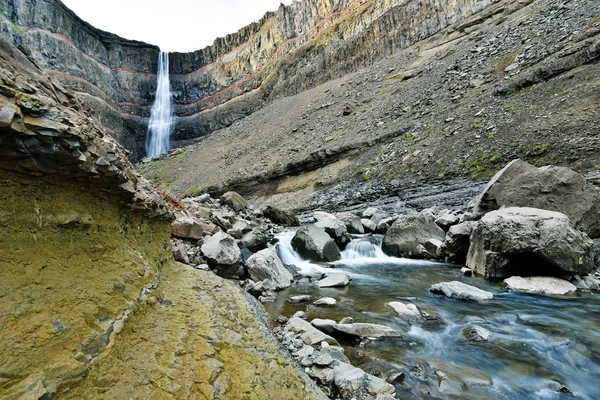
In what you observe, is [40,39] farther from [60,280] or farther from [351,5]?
[60,280]

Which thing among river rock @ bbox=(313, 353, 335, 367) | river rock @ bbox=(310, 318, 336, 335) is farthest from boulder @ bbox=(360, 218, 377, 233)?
river rock @ bbox=(313, 353, 335, 367)

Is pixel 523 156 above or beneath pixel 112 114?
beneath

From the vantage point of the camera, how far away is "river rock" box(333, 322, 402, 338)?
4.12m

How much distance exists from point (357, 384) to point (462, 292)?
12.2ft

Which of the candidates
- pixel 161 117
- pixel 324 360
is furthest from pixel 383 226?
pixel 161 117

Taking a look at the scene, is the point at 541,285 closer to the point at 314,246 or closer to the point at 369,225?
the point at 314,246

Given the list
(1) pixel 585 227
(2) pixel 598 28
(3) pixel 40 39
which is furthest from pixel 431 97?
(3) pixel 40 39

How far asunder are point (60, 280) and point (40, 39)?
5707cm

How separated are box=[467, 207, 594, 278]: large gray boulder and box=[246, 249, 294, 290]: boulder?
14.0ft

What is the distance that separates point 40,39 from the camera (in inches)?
1656

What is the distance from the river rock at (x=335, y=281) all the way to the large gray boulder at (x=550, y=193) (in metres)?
4.81

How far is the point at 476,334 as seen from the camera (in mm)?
4266

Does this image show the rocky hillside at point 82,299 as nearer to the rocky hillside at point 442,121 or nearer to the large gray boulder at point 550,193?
the large gray boulder at point 550,193

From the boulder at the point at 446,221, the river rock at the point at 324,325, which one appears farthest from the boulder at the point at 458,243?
the river rock at the point at 324,325
